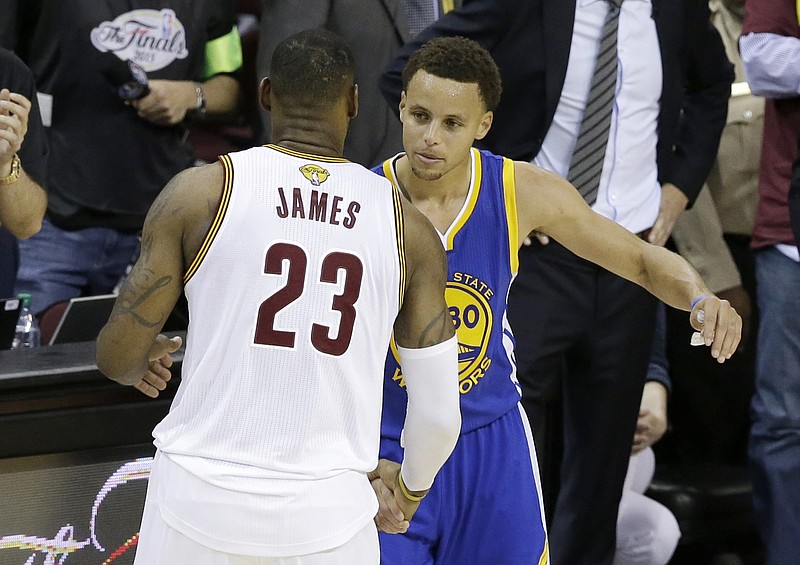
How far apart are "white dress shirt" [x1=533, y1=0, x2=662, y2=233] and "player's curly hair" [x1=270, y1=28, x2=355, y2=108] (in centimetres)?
154

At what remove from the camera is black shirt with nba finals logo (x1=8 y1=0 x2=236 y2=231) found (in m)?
4.32

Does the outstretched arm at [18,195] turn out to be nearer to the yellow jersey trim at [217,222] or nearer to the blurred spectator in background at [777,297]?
the yellow jersey trim at [217,222]

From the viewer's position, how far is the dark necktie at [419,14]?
4.36 meters

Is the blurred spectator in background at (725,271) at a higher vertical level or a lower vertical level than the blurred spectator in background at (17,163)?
lower

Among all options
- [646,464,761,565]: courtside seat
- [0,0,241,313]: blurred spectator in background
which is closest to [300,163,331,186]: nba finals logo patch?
[0,0,241,313]: blurred spectator in background

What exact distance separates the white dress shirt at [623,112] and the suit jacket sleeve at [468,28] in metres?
0.23

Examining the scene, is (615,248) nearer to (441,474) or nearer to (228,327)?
(441,474)

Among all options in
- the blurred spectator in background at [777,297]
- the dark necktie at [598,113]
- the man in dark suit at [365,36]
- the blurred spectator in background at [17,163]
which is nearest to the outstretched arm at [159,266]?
the blurred spectator in background at [17,163]

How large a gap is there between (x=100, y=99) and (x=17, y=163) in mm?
856

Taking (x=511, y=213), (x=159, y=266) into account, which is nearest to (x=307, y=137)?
(x=159, y=266)

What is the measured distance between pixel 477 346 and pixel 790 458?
1612 mm

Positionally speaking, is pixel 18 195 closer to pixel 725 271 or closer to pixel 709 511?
pixel 725 271

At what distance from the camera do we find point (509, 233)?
117 inches

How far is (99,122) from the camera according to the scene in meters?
4.41
